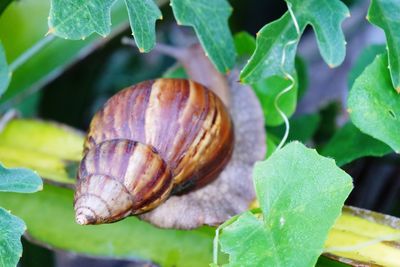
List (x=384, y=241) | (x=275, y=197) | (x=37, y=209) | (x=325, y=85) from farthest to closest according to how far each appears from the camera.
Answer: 1. (x=325, y=85)
2. (x=37, y=209)
3. (x=384, y=241)
4. (x=275, y=197)

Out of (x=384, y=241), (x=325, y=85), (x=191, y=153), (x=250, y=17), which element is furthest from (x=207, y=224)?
(x=325, y=85)

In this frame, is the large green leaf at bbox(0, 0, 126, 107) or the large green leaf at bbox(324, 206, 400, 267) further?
the large green leaf at bbox(0, 0, 126, 107)

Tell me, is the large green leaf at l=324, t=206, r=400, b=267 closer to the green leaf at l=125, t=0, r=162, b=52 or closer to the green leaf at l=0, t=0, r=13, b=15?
the green leaf at l=125, t=0, r=162, b=52

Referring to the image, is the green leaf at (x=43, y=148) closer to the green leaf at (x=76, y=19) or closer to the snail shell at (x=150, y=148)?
the snail shell at (x=150, y=148)

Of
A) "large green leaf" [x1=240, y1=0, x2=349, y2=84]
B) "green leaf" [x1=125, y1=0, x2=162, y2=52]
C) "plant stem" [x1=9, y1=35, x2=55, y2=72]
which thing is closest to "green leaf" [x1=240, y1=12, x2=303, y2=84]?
"large green leaf" [x1=240, y1=0, x2=349, y2=84]

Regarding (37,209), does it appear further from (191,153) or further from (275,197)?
(275,197)

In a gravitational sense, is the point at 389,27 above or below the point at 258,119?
above

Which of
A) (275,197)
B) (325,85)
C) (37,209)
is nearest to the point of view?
(275,197)
